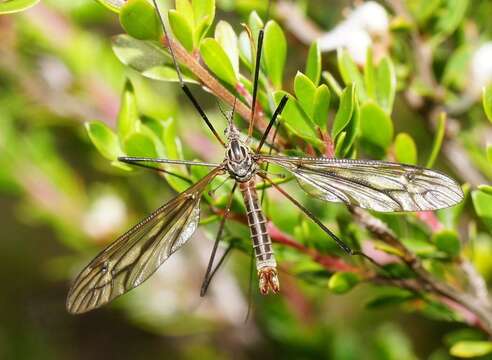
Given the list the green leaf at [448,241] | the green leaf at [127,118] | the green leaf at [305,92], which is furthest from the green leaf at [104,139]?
the green leaf at [448,241]

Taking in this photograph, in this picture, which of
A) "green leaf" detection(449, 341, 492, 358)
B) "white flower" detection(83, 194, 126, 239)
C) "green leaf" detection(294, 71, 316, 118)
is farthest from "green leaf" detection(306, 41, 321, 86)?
"white flower" detection(83, 194, 126, 239)

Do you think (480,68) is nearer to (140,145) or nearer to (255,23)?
(255,23)

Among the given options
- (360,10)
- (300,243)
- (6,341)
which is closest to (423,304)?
(300,243)

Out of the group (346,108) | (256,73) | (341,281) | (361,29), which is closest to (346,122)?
(346,108)

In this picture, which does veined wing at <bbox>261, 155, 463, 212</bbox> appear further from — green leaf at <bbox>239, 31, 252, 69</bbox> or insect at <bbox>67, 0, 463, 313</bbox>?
green leaf at <bbox>239, 31, 252, 69</bbox>

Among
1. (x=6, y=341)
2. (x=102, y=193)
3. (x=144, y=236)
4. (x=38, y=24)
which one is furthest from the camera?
(x=6, y=341)

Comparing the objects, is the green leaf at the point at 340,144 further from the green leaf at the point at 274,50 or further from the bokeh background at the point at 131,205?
the bokeh background at the point at 131,205

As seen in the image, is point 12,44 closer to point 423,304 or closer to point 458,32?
point 458,32
